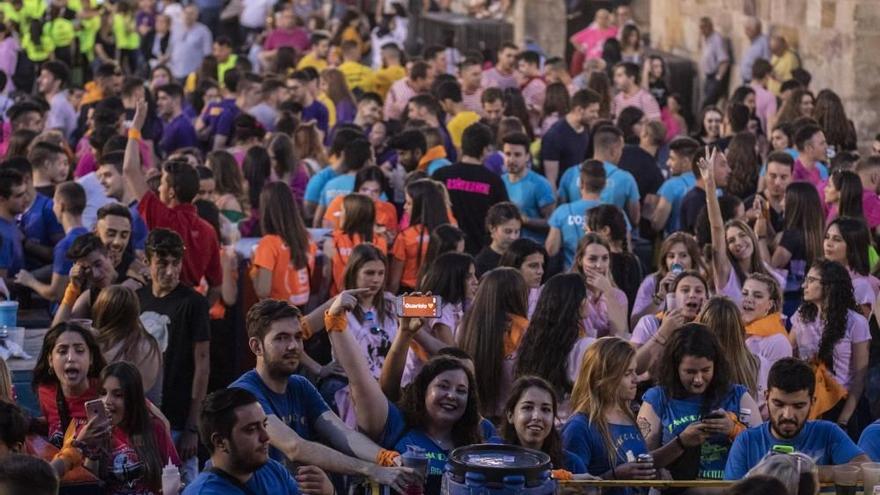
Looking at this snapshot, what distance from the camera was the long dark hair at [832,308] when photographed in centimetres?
851

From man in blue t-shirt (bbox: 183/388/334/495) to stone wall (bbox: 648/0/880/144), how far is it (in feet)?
37.4

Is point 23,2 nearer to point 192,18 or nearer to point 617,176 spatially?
point 192,18

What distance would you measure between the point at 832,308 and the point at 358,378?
121 inches

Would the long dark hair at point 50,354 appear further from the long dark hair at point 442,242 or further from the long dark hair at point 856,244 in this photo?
the long dark hair at point 856,244

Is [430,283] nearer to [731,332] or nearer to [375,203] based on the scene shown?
[731,332]

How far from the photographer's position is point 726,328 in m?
7.66

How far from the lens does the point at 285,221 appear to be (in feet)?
31.5

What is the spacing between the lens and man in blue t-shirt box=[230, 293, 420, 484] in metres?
6.30

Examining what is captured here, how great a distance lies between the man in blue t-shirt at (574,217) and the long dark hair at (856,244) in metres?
1.69

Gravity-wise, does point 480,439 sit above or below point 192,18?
below

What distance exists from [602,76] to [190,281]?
741 cm

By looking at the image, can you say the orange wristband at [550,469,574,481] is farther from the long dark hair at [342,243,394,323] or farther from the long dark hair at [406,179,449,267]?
the long dark hair at [406,179,449,267]

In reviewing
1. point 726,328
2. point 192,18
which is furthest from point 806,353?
point 192,18

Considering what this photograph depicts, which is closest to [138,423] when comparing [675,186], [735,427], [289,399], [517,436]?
[289,399]
